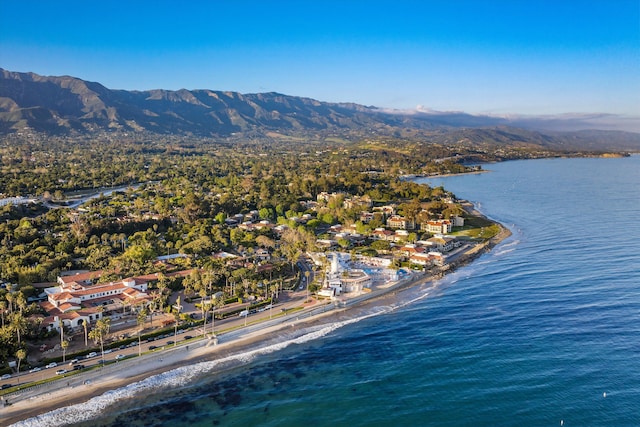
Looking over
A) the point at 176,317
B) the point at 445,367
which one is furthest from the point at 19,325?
the point at 445,367

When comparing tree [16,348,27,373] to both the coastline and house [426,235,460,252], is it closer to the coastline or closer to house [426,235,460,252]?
the coastline

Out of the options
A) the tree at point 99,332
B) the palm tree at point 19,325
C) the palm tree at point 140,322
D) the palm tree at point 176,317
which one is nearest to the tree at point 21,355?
the palm tree at point 19,325

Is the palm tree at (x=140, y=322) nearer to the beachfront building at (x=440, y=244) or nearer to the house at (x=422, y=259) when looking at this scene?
the house at (x=422, y=259)

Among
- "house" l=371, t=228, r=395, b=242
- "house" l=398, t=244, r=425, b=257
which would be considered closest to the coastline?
"house" l=398, t=244, r=425, b=257

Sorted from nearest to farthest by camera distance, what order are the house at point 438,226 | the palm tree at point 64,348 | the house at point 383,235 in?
1. the palm tree at point 64,348
2. the house at point 383,235
3. the house at point 438,226

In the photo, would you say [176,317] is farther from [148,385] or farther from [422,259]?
[422,259]

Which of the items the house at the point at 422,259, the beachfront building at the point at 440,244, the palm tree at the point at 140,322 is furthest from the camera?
the beachfront building at the point at 440,244
